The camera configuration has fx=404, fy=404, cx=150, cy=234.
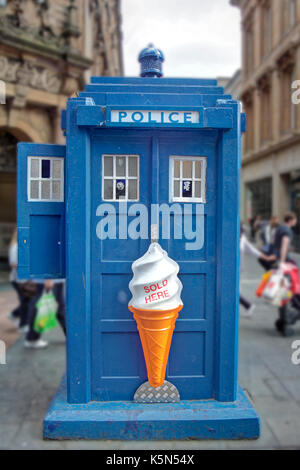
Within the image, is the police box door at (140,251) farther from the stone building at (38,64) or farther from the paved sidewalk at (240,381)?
the stone building at (38,64)

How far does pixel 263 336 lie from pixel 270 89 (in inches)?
745

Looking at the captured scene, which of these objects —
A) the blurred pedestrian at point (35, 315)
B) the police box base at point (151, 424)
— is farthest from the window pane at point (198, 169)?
the blurred pedestrian at point (35, 315)

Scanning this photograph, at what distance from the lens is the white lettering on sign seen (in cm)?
292

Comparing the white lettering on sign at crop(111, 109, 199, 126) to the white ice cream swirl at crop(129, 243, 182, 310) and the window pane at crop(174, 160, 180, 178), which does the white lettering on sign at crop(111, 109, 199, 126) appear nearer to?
the window pane at crop(174, 160, 180, 178)

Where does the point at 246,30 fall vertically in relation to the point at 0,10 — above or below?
above

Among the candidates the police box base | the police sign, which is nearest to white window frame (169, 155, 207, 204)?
the police sign

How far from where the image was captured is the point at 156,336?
9.70 feet

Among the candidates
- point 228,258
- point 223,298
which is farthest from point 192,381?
point 228,258

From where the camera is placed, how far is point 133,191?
310 centimetres

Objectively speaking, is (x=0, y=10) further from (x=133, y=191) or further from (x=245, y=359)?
(x=245, y=359)

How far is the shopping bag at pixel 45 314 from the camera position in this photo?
5.18 meters

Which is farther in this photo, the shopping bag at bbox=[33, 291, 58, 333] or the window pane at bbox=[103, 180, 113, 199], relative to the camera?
the shopping bag at bbox=[33, 291, 58, 333]

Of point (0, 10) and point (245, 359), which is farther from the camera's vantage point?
point (0, 10)

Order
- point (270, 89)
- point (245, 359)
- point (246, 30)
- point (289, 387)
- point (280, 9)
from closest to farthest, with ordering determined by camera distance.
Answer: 1. point (289, 387)
2. point (245, 359)
3. point (280, 9)
4. point (270, 89)
5. point (246, 30)
